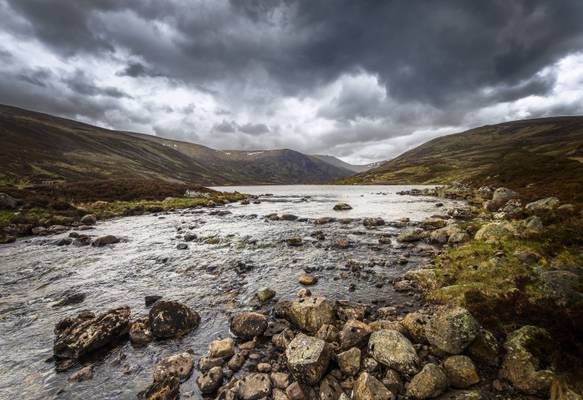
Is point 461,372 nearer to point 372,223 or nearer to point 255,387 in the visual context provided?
point 255,387

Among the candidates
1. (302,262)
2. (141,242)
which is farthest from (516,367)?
(141,242)

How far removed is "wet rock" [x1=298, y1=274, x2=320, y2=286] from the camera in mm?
15299

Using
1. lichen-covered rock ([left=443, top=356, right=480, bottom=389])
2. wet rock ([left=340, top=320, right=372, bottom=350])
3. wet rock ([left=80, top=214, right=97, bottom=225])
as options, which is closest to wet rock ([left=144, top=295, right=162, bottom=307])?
wet rock ([left=340, top=320, right=372, bottom=350])

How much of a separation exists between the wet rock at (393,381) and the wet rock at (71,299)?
14869 mm

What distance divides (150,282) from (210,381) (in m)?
10.6

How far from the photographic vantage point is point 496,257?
48.1 ft

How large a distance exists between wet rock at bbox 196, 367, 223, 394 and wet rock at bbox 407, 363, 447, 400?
17.3ft

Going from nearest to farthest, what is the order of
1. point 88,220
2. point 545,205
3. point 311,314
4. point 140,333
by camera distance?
point 140,333 → point 311,314 → point 545,205 → point 88,220

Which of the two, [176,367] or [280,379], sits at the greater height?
[280,379]

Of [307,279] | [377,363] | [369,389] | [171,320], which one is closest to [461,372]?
[377,363]

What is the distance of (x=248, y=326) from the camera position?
1030 cm

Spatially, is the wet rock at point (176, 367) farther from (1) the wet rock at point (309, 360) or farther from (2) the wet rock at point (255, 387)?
(1) the wet rock at point (309, 360)

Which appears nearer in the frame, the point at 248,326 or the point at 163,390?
the point at 163,390

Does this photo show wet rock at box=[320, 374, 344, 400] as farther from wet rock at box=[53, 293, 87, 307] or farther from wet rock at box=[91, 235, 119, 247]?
wet rock at box=[91, 235, 119, 247]
